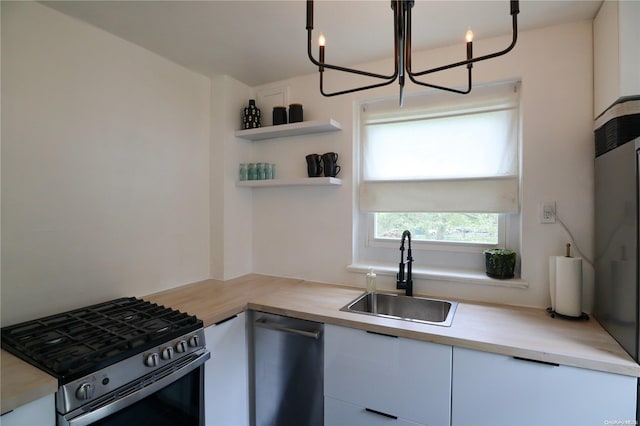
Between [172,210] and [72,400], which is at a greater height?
[172,210]

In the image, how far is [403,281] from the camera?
2014 millimetres

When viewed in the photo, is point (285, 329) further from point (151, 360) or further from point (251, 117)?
point (251, 117)

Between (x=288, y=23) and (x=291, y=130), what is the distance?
714 millimetres

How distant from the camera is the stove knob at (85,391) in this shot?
1.07 meters

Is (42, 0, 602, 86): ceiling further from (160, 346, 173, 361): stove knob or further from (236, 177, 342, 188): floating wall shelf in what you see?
(160, 346, 173, 361): stove knob

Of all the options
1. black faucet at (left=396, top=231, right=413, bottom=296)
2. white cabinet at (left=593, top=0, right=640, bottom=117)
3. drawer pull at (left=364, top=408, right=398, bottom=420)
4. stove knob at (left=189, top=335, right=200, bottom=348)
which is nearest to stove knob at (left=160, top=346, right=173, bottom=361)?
stove knob at (left=189, top=335, right=200, bottom=348)

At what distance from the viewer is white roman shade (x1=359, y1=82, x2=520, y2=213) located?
74.4 inches

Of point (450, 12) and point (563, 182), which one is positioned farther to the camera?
point (563, 182)

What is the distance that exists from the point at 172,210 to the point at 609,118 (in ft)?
8.10

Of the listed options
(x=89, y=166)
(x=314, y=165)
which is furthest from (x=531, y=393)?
(x=89, y=166)

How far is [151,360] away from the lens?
50.4 inches

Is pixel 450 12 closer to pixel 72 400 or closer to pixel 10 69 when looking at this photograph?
pixel 10 69

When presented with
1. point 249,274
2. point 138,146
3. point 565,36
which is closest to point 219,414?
point 249,274

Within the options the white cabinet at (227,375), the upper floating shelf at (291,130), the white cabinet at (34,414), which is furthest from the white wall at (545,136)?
the white cabinet at (34,414)
